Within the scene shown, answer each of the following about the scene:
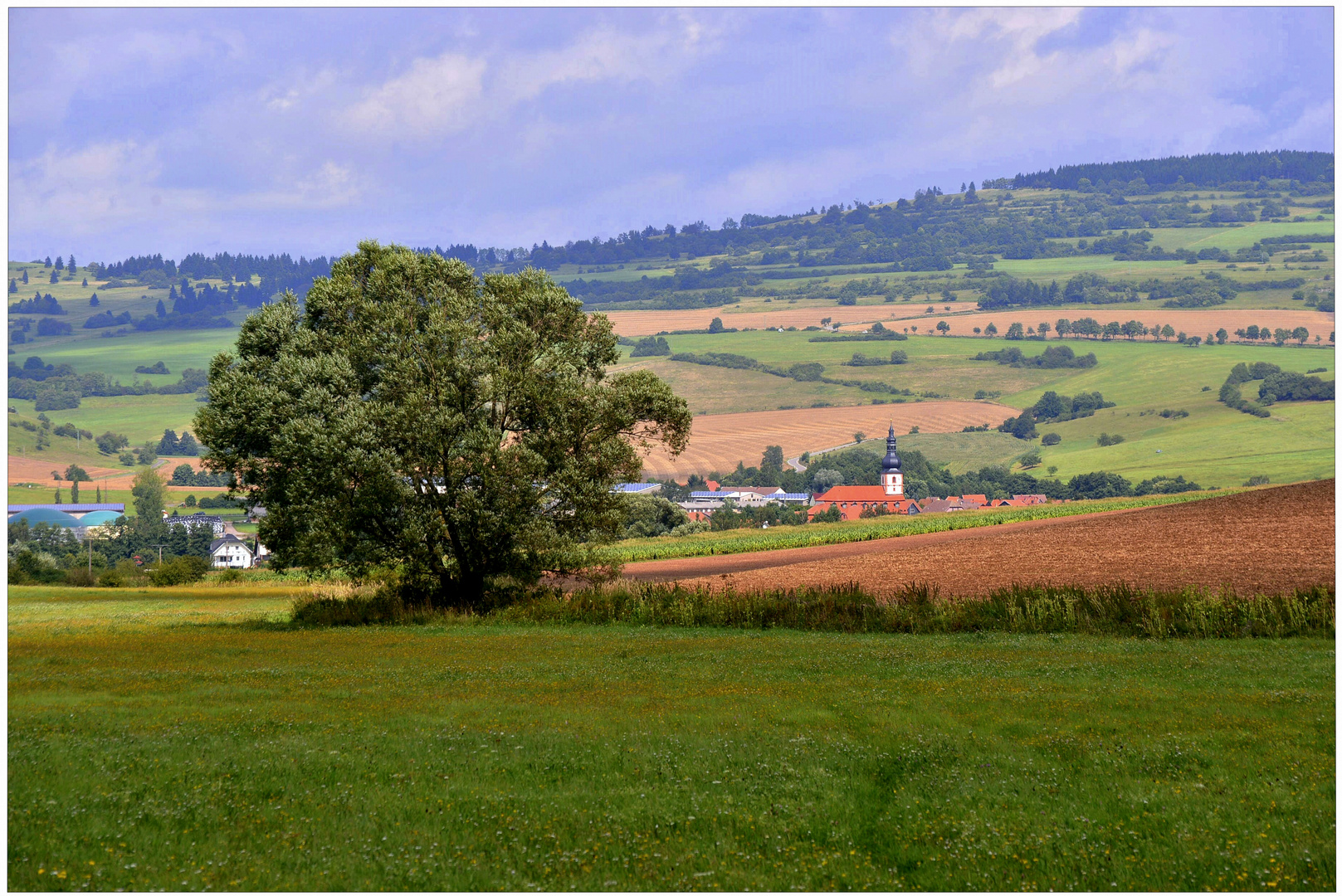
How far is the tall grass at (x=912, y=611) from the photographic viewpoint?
28.1m

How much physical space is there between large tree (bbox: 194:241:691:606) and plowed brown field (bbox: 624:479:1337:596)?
8.18 metres

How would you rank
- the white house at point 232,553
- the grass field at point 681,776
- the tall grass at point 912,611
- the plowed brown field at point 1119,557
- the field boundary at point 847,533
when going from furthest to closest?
the white house at point 232,553, the field boundary at point 847,533, the plowed brown field at point 1119,557, the tall grass at point 912,611, the grass field at point 681,776

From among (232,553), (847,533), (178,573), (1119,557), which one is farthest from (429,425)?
(232,553)

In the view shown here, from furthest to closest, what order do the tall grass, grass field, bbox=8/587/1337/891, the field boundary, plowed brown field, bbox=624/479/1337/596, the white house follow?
1. the white house
2. the field boundary
3. plowed brown field, bbox=624/479/1337/596
4. the tall grass
5. grass field, bbox=8/587/1337/891

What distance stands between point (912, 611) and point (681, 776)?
19820 mm

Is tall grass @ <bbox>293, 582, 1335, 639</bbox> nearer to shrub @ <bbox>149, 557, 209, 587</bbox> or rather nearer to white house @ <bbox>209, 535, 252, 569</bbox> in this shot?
shrub @ <bbox>149, 557, 209, 587</bbox>

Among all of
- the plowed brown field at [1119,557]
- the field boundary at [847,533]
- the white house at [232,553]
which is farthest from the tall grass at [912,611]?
the white house at [232,553]

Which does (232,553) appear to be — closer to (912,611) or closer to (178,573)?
(178,573)

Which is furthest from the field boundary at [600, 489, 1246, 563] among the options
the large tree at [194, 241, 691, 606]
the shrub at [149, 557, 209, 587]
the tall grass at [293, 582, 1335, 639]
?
the tall grass at [293, 582, 1335, 639]

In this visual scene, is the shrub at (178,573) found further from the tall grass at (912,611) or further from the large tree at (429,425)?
the large tree at (429,425)

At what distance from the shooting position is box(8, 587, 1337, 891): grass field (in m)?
11.3

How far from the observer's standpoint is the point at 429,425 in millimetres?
37375

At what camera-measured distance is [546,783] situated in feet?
45.8

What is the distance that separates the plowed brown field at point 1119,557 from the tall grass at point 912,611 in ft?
12.3
